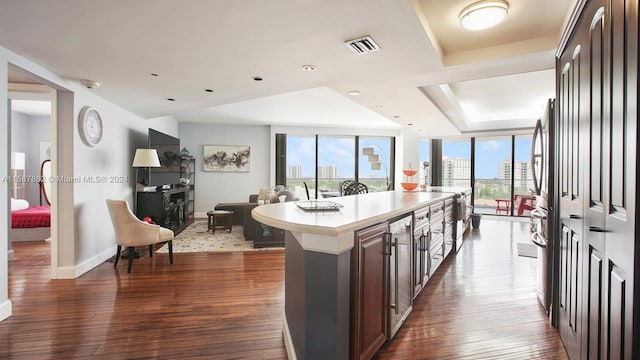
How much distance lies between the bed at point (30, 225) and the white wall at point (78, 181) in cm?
176

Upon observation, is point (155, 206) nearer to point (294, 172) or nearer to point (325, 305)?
point (294, 172)

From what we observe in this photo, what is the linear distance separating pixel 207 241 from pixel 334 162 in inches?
179

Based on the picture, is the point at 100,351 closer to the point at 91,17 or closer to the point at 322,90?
the point at 91,17

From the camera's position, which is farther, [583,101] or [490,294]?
[490,294]

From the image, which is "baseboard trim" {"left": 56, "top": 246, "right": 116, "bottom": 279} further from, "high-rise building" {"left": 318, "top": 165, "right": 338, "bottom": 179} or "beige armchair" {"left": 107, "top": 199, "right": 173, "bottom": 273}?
"high-rise building" {"left": 318, "top": 165, "right": 338, "bottom": 179}

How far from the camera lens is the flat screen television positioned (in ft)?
16.3

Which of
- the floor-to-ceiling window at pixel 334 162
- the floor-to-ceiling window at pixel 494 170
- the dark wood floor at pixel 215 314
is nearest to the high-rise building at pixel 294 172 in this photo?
the floor-to-ceiling window at pixel 334 162

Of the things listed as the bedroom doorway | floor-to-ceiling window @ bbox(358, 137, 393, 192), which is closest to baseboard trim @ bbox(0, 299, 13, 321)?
the bedroom doorway

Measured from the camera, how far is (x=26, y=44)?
2.31 meters

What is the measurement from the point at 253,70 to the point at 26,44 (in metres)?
1.71

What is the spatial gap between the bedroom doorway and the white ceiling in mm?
640

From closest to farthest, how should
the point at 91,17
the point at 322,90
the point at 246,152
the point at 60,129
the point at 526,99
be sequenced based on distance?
the point at 91,17 → the point at 60,129 → the point at 322,90 → the point at 526,99 → the point at 246,152

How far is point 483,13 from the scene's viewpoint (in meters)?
2.08

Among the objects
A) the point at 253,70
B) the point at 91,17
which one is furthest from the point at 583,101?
the point at 91,17
